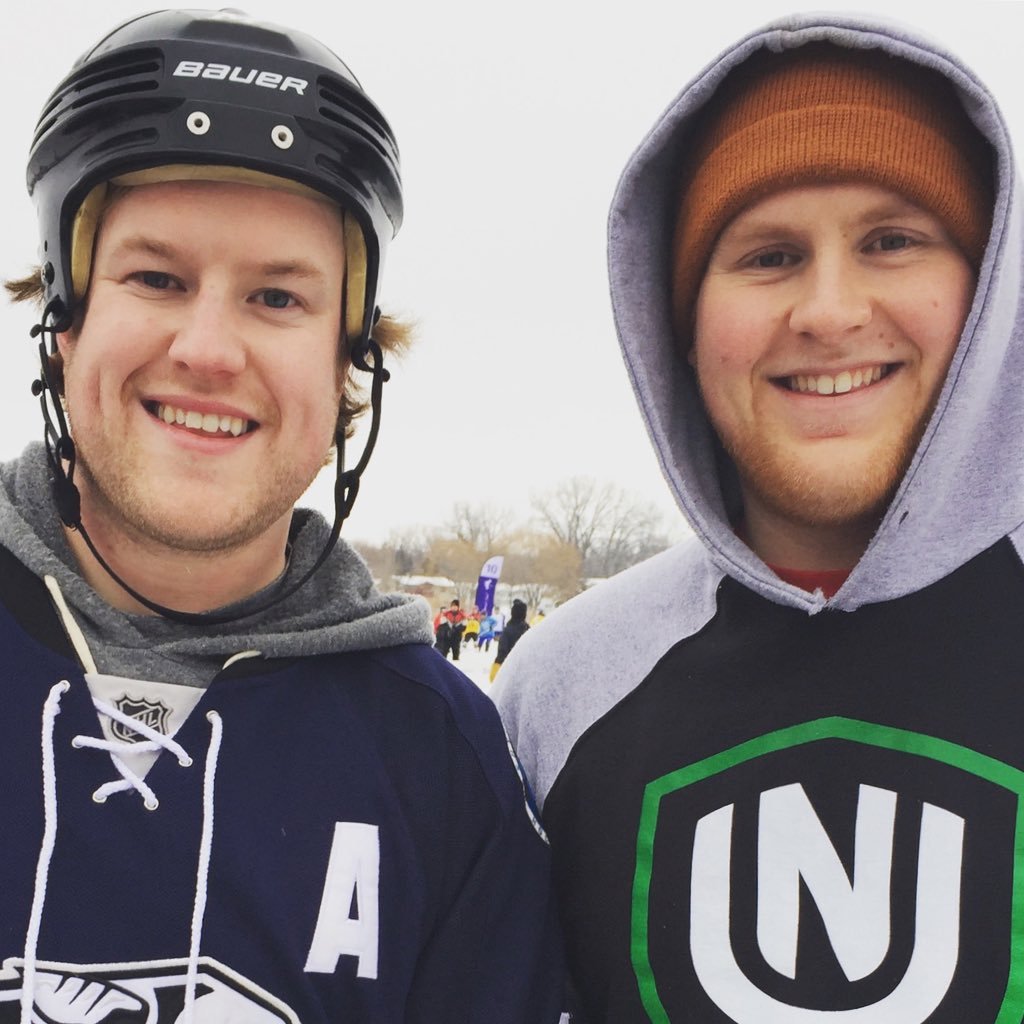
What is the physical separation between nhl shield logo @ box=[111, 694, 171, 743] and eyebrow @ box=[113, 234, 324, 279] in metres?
0.83

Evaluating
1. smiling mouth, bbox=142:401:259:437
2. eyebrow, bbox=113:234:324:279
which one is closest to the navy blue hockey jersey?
smiling mouth, bbox=142:401:259:437

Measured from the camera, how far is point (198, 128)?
1718 millimetres

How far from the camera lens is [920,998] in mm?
1464

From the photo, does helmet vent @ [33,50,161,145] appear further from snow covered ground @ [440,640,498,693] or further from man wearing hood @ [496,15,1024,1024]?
snow covered ground @ [440,640,498,693]

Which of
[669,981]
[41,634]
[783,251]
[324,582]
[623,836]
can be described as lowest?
[669,981]

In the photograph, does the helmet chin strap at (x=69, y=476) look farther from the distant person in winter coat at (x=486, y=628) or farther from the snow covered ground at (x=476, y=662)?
the distant person in winter coat at (x=486, y=628)

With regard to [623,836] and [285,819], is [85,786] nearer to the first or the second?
[285,819]

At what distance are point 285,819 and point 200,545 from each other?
0.53m

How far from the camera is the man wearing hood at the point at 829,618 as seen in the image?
153cm

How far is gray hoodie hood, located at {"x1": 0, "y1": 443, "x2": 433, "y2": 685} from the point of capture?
5.40 feet

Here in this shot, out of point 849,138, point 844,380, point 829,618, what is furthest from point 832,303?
point 829,618

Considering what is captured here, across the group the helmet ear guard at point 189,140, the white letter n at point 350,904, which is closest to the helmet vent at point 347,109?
the helmet ear guard at point 189,140

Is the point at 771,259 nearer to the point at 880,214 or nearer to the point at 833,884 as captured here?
the point at 880,214

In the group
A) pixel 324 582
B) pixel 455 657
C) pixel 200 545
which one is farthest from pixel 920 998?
pixel 455 657
